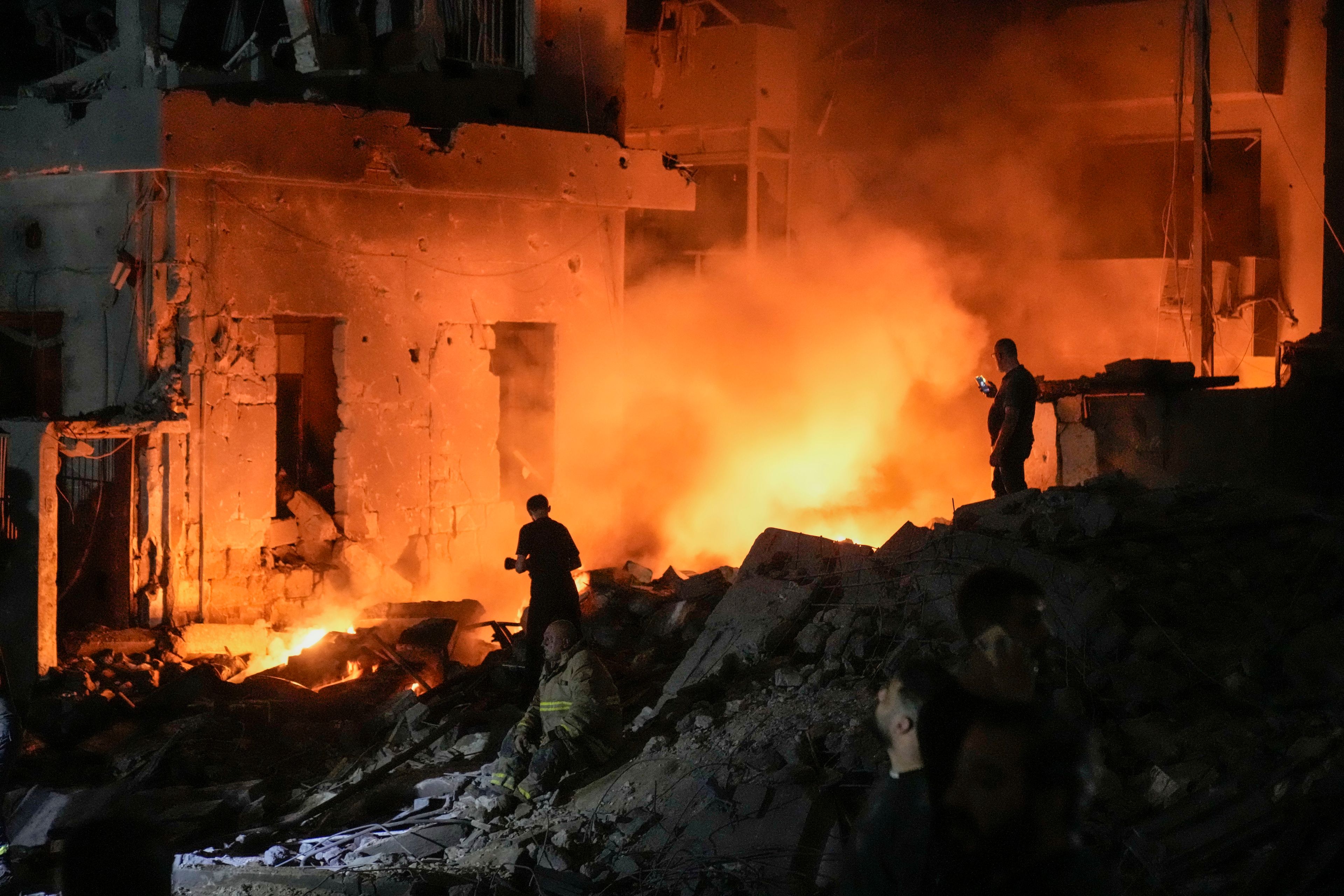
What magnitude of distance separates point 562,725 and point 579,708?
132 millimetres

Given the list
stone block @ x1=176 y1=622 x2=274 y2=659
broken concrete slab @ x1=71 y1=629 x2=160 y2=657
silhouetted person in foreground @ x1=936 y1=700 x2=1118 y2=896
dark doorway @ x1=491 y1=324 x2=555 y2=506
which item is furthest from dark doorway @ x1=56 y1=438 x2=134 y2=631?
silhouetted person in foreground @ x1=936 y1=700 x2=1118 y2=896

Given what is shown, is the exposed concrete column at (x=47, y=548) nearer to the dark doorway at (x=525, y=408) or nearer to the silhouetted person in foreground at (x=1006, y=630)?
the dark doorway at (x=525, y=408)

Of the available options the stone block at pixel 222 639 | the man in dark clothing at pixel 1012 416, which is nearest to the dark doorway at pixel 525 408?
the stone block at pixel 222 639

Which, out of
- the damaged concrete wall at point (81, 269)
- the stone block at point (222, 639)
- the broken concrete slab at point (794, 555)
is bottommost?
the stone block at point (222, 639)

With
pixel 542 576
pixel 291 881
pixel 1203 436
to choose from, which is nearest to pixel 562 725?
pixel 291 881

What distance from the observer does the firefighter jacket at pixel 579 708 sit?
7.75 m

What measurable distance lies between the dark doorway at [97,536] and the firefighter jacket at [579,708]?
546 centimetres

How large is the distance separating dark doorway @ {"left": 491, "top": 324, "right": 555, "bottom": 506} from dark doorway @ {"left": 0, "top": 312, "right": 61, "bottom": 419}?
4.57 m

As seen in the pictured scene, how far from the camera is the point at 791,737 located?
675 cm

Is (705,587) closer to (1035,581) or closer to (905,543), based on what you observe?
(905,543)

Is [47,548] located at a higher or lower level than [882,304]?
lower

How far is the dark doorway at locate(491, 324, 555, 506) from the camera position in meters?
15.5

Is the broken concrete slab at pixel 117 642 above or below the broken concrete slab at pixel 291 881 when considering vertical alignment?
above

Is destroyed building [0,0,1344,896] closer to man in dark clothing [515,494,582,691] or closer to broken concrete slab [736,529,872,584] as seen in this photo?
broken concrete slab [736,529,872,584]
